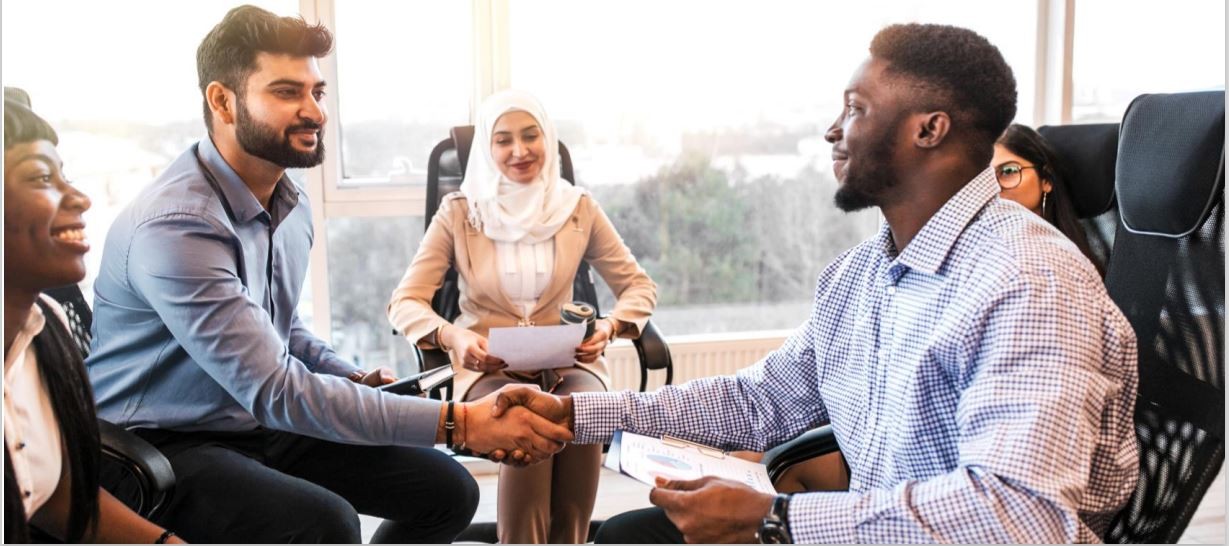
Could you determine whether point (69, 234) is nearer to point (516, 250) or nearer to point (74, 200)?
point (74, 200)

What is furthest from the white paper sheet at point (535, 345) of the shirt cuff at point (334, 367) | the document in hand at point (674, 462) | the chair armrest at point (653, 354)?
the document in hand at point (674, 462)

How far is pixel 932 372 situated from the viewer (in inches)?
53.7

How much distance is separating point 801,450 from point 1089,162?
0.97m

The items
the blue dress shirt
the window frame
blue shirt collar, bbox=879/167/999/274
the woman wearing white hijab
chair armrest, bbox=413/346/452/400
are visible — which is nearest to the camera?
blue shirt collar, bbox=879/167/999/274

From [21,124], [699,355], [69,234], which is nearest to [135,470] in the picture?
[69,234]

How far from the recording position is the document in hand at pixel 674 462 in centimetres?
155

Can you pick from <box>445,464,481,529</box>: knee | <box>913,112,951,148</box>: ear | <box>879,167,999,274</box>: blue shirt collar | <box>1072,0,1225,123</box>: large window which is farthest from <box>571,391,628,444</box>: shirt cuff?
<box>1072,0,1225,123</box>: large window

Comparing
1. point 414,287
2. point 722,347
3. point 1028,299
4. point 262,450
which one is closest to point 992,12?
point 722,347

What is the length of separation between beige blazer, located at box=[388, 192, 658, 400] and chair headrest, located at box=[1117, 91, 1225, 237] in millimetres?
1332

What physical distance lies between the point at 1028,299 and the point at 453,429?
1.01 meters

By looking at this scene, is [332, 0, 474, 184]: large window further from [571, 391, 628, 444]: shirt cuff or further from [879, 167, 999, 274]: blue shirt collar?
[879, 167, 999, 274]: blue shirt collar

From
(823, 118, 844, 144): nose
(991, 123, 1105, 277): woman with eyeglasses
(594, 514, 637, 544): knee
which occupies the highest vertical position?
(823, 118, 844, 144): nose

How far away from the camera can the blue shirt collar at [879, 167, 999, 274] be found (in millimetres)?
1420

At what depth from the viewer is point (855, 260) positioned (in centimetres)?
170
